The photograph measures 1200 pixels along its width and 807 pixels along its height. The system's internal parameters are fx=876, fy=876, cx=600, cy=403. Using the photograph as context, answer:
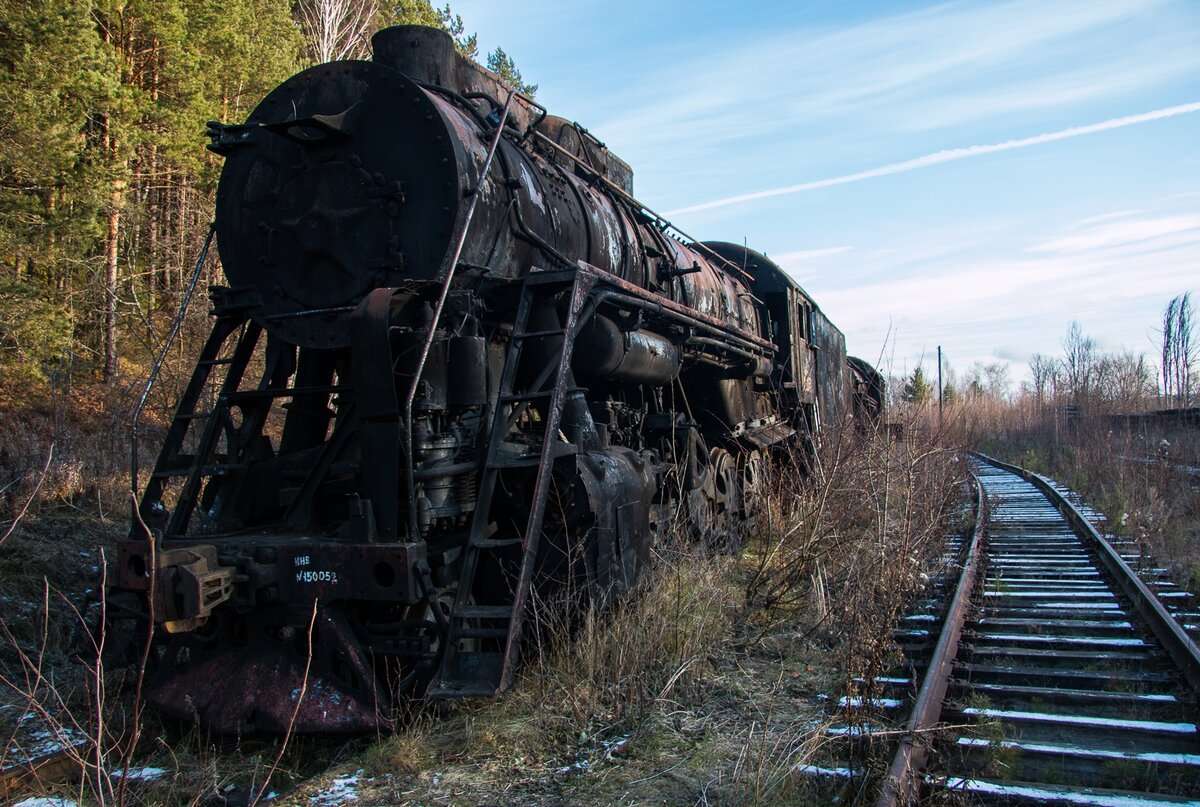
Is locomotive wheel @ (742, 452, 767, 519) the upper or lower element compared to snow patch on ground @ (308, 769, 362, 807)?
upper

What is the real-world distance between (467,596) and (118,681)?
234cm

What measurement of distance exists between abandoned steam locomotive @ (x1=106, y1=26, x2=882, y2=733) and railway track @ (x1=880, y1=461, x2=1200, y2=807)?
6.60 ft

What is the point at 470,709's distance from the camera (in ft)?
15.5

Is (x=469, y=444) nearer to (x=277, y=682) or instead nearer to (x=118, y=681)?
(x=277, y=682)

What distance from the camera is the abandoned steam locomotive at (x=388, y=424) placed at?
4.39 meters

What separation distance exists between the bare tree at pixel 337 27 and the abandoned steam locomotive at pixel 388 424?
17.2m

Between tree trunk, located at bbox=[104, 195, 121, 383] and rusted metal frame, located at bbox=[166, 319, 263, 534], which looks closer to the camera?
rusted metal frame, located at bbox=[166, 319, 263, 534]

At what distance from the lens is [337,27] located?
22.6m

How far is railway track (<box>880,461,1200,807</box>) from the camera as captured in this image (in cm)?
379

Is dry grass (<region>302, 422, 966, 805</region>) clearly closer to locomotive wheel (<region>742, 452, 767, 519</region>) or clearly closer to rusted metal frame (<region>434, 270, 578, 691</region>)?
rusted metal frame (<region>434, 270, 578, 691</region>)

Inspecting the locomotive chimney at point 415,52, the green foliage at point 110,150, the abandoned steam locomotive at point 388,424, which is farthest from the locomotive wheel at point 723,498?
the green foliage at point 110,150

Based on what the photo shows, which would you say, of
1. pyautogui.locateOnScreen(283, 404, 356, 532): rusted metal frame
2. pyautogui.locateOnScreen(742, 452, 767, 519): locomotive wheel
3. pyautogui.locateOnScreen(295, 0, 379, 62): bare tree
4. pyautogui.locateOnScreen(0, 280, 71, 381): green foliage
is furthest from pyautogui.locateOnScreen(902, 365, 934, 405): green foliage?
pyautogui.locateOnScreen(295, 0, 379, 62): bare tree

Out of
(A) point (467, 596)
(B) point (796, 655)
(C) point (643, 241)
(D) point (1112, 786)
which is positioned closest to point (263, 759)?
(A) point (467, 596)

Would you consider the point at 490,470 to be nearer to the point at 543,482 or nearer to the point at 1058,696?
the point at 543,482
